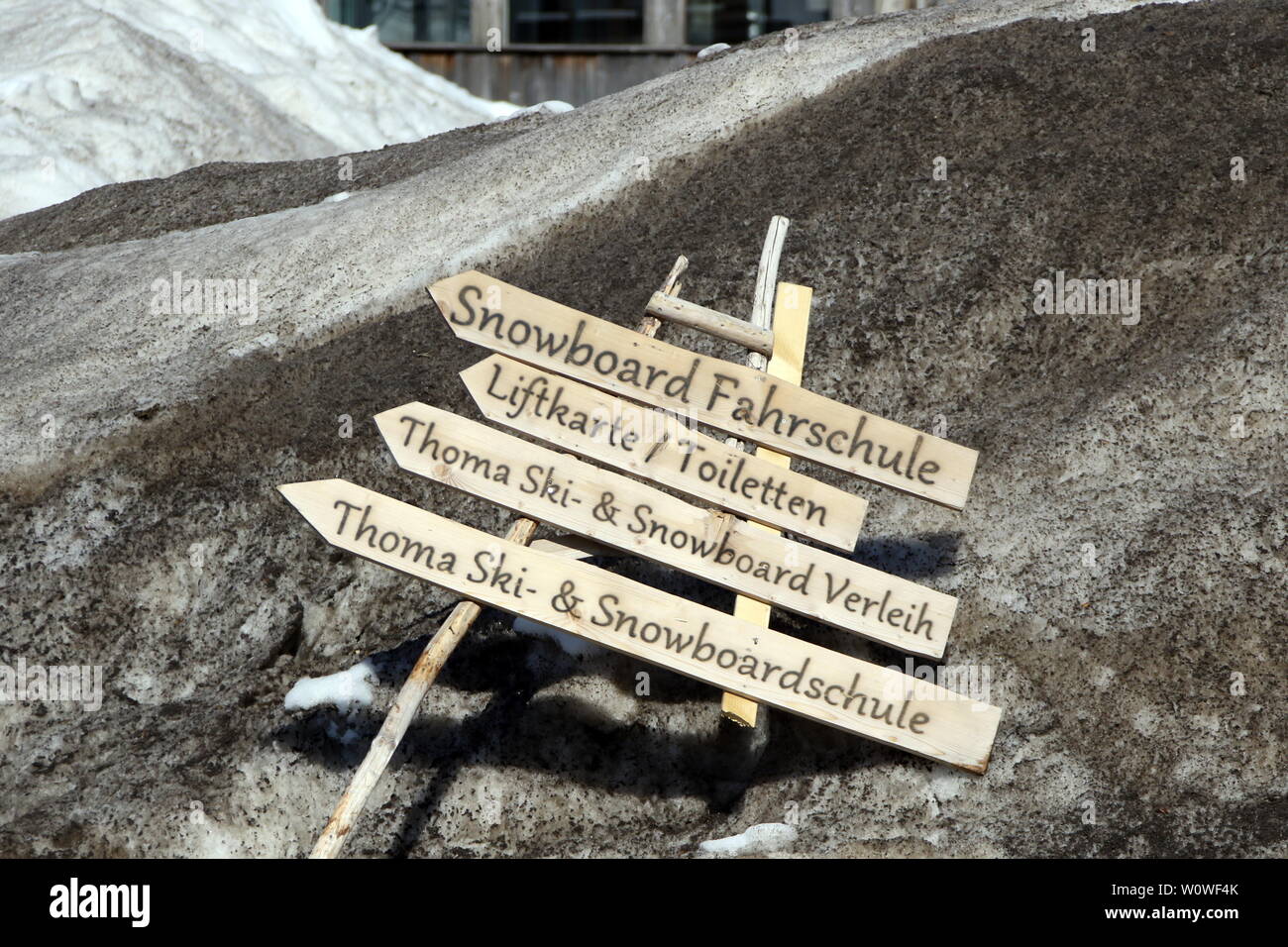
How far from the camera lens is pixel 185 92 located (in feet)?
46.2

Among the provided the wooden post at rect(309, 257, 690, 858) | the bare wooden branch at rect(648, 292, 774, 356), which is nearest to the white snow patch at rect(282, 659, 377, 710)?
the wooden post at rect(309, 257, 690, 858)

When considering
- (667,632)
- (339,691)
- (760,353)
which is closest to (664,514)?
(667,632)

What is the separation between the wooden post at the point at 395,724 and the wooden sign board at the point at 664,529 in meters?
0.19

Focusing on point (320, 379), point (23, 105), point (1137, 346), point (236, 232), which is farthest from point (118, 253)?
point (1137, 346)

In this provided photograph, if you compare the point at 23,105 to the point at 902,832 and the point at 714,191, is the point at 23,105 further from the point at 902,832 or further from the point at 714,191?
the point at 902,832

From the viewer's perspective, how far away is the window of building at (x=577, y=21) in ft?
51.4

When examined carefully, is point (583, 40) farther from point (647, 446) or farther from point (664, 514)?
point (664, 514)

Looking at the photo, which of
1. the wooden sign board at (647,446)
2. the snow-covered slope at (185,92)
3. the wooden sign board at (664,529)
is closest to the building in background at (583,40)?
the snow-covered slope at (185,92)

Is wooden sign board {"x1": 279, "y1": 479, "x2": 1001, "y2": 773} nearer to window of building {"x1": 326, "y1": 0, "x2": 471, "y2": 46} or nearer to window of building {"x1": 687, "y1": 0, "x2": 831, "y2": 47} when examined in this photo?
window of building {"x1": 687, "y1": 0, "x2": 831, "y2": 47}

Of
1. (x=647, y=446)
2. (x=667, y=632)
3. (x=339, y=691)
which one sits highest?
(x=647, y=446)

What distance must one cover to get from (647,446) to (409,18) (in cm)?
1339

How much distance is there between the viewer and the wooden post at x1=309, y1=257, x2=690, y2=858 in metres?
4.31

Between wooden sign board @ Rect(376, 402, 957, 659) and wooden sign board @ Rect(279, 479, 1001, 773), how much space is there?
0.50 feet

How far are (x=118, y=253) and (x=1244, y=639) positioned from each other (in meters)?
7.84
